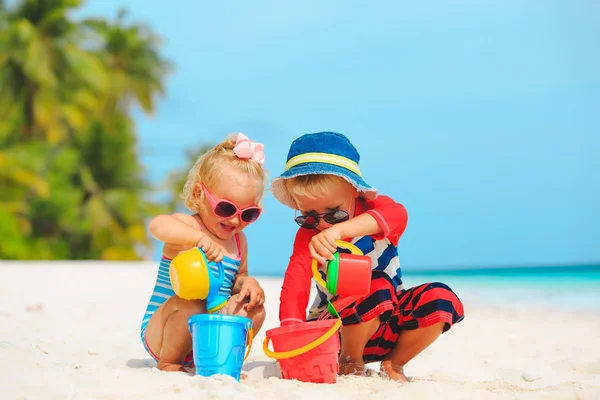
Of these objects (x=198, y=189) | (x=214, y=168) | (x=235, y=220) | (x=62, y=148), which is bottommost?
(x=235, y=220)

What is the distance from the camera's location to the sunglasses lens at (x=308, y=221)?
299cm

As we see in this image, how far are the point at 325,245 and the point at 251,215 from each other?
0.48 metres

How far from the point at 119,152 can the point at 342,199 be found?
20.6 meters

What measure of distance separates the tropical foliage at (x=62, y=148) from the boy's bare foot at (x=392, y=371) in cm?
1657

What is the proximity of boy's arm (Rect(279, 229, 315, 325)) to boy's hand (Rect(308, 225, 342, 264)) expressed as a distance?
0.83 ft

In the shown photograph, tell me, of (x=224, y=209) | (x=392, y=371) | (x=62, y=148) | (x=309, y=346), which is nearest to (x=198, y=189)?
(x=224, y=209)

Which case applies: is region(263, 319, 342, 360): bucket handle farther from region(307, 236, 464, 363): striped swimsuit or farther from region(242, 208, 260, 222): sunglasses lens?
region(242, 208, 260, 222): sunglasses lens

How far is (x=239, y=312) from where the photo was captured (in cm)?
307

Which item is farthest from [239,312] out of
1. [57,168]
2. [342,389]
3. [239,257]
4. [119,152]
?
[119,152]

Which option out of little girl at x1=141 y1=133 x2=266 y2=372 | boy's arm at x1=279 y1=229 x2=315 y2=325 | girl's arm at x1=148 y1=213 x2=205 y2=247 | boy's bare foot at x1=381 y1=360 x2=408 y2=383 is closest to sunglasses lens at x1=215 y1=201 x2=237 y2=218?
little girl at x1=141 y1=133 x2=266 y2=372

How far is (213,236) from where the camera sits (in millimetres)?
3199

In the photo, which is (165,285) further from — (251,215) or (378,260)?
(378,260)

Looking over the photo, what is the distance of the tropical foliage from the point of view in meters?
19.3

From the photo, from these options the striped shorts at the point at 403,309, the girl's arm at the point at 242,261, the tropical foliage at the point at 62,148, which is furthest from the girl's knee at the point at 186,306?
the tropical foliage at the point at 62,148
